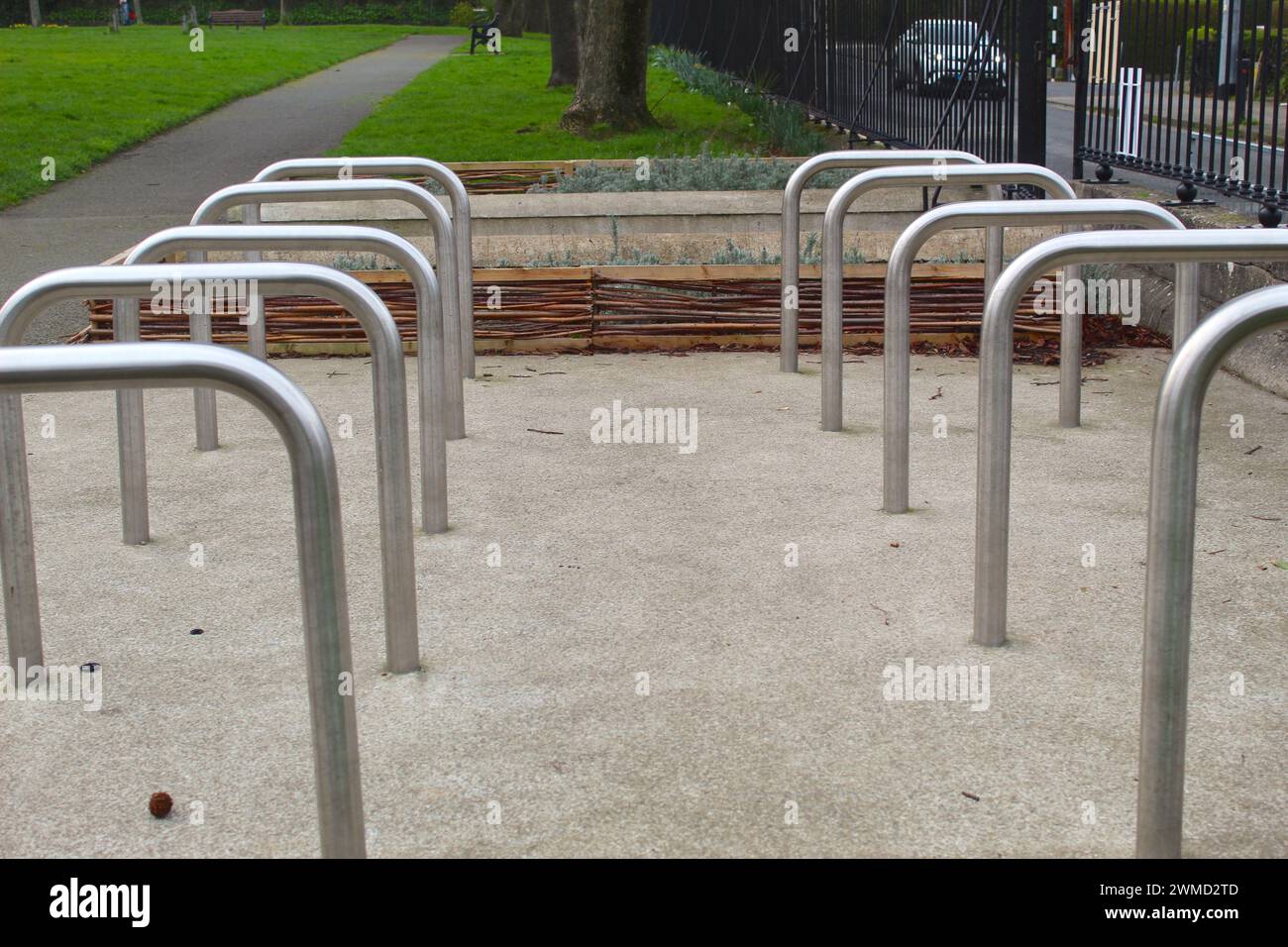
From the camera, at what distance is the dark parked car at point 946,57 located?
29.9 feet

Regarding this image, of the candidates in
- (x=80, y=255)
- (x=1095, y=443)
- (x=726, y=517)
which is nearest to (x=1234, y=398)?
(x=1095, y=443)

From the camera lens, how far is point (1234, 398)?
6070mm

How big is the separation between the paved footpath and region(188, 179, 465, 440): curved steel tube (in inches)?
97.0

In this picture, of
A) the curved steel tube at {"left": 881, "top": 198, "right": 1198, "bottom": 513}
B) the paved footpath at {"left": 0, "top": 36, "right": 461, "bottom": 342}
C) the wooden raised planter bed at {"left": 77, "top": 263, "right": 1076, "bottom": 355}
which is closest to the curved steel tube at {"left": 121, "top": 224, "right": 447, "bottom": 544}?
the curved steel tube at {"left": 881, "top": 198, "right": 1198, "bottom": 513}

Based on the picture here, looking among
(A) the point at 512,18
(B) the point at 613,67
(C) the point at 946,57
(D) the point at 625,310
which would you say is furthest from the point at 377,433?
(A) the point at 512,18

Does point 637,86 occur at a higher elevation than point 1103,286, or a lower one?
higher

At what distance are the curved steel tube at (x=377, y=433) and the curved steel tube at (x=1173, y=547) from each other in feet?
Result: 5.59

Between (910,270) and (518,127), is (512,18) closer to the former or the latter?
→ (518,127)

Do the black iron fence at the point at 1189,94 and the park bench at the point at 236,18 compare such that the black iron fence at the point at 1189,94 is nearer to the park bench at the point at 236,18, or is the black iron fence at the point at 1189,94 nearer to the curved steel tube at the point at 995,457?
the curved steel tube at the point at 995,457

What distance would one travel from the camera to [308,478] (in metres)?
2.24

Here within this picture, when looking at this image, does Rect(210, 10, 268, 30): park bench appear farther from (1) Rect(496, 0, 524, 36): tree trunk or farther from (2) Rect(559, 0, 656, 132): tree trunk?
(2) Rect(559, 0, 656, 132): tree trunk
